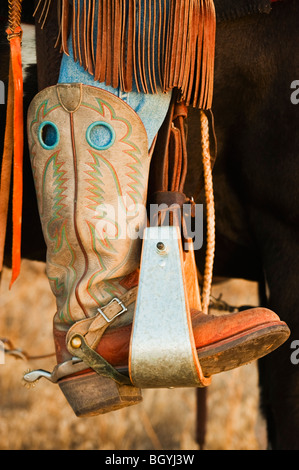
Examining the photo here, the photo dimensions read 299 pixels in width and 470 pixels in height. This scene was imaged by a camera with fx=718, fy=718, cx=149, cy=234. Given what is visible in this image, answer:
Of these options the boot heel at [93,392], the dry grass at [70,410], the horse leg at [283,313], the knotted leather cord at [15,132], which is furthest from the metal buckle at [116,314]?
the dry grass at [70,410]

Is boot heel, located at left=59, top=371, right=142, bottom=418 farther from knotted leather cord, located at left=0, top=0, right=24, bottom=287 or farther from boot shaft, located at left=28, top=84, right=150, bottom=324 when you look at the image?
knotted leather cord, located at left=0, top=0, right=24, bottom=287

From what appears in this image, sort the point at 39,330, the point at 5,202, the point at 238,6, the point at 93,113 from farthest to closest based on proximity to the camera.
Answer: the point at 39,330 < the point at 238,6 < the point at 5,202 < the point at 93,113

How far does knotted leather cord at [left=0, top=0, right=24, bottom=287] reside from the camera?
140 cm

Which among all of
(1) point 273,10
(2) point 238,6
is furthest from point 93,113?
(1) point 273,10

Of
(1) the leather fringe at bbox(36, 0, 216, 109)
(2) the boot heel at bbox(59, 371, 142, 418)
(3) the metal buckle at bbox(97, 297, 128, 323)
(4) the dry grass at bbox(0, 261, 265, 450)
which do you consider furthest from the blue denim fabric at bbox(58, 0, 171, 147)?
(4) the dry grass at bbox(0, 261, 265, 450)

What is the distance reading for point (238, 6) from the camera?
1628 millimetres

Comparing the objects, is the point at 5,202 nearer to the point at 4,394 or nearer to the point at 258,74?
the point at 258,74

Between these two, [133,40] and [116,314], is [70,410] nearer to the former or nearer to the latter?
[116,314]

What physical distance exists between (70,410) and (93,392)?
5.95 feet

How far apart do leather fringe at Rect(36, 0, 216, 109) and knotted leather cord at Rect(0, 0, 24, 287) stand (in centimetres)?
11

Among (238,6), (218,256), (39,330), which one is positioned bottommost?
(39,330)

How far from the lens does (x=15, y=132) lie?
1.41m

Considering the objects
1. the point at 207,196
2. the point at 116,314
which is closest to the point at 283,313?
the point at 207,196

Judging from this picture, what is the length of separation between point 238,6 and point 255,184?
1.39 ft
